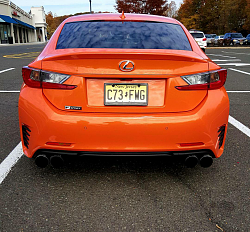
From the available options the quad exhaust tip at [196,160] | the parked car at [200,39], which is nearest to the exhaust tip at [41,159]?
the quad exhaust tip at [196,160]

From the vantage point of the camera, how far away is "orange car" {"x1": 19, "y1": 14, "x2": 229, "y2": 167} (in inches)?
88.5

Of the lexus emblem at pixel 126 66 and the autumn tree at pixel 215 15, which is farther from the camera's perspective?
the autumn tree at pixel 215 15

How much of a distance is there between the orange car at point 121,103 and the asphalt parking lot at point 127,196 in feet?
1.01

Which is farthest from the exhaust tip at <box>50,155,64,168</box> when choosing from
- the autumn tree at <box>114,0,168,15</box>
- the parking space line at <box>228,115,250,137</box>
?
the autumn tree at <box>114,0,168,15</box>

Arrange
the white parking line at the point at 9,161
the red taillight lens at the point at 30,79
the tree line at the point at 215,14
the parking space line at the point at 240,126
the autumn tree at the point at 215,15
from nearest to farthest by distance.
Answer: the red taillight lens at the point at 30,79, the white parking line at the point at 9,161, the parking space line at the point at 240,126, the tree line at the point at 215,14, the autumn tree at the point at 215,15

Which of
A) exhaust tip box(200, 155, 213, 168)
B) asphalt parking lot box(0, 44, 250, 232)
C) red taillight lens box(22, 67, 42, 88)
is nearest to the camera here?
asphalt parking lot box(0, 44, 250, 232)

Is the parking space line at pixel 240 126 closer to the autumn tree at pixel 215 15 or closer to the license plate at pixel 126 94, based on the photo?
the license plate at pixel 126 94

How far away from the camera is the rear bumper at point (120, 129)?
225 centimetres

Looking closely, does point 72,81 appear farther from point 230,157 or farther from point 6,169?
point 230,157

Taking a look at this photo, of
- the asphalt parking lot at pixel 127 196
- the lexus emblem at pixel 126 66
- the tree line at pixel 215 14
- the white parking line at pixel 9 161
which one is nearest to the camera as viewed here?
the asphalt parking lot at pixel 127 196

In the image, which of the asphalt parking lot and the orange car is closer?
the asphalt parking lot

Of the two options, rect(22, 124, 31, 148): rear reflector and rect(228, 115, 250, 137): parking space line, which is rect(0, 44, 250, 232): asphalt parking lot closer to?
rect(22, 124, 31, 148): rear reflector

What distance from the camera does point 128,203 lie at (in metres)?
2.38

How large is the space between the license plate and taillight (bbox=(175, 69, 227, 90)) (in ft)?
0.94
